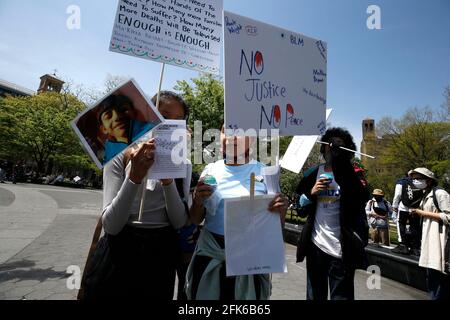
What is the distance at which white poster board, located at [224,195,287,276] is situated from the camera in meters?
1.60

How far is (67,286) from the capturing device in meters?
3.62

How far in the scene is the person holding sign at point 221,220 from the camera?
1661 mm

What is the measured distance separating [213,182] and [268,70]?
83 cm

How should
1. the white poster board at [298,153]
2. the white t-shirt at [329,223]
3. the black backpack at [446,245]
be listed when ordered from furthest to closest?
the black backpack at [446,245] < the white t-shirt at [329,223] < the white poster board at [298,153]

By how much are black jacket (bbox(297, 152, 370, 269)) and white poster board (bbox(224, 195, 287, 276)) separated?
1.09 meters

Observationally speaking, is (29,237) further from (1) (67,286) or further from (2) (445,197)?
(2) (445,197)

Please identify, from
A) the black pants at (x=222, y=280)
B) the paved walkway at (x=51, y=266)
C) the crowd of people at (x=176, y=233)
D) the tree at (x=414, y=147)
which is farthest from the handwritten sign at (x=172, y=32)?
the tree at (x=414, y=147)

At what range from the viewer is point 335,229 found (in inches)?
102

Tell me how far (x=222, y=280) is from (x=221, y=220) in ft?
1.21

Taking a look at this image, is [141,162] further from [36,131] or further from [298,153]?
[36,131]

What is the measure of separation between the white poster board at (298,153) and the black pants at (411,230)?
15.2ft

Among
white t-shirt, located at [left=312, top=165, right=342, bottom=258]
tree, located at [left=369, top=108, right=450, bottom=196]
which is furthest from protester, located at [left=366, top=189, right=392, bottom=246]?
tree, located at [left=369, top=108, right=450, bottom=196]

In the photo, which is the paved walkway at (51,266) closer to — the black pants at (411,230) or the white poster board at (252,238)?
the black pants at (411,230)
